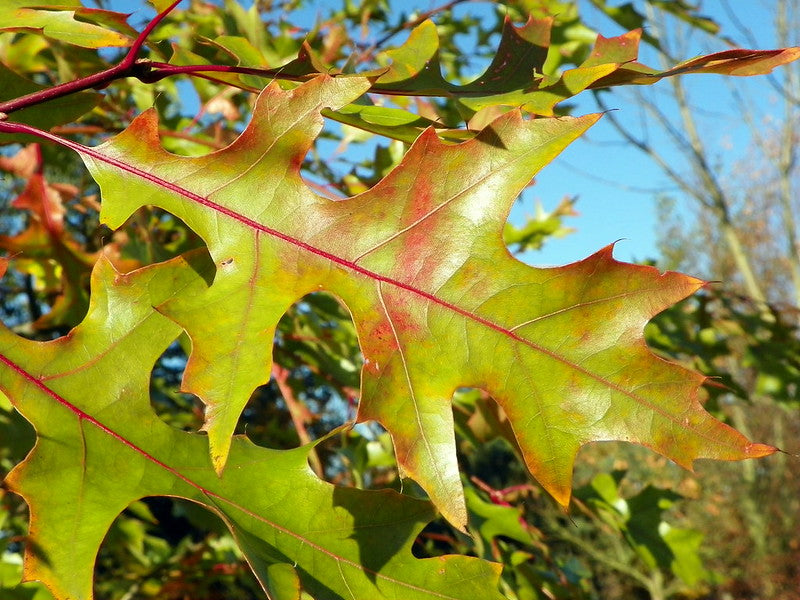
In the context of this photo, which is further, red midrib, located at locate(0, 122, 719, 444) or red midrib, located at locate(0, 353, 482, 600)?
red midrib, located at locate(0, 353, 482, 600)

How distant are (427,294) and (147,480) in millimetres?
346

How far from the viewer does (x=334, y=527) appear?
721 millimetres

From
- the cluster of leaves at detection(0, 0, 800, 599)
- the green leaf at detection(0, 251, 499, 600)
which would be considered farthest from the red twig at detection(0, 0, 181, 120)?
the green leaf at detection(0, 251, 499, 600)

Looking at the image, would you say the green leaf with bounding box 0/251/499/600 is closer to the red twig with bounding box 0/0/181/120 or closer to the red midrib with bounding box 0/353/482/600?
the red midrib with bounding box 0/353/482/600

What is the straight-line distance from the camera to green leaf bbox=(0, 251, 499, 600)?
0.71m

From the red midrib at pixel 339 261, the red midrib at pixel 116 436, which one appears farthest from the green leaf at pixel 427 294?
the red midrib at pixel 116 436

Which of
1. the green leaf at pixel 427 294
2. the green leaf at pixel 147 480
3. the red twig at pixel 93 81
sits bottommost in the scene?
the green leaf at pixel 147 480

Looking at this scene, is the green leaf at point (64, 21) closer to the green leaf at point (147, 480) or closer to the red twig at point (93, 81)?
the red twig at point (93, 81)

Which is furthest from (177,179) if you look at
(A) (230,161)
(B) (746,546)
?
(B) (746,546)

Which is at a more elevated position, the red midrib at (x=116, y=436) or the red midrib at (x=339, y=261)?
the red midrib at (x=339, y=261)

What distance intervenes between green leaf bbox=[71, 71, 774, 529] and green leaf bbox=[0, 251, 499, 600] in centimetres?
8

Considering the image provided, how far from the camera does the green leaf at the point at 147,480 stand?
0.71 metres

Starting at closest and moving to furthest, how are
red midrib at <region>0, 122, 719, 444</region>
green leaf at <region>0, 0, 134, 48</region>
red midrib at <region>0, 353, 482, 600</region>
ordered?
red midrib at <region>0, 122, 719, 444</region>
red midrib at <region>0, 353, 482, 600</region>
green leaf at <region>0, 0, 134, 48</region>

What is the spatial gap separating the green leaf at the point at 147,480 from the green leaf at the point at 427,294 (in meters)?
0.08
